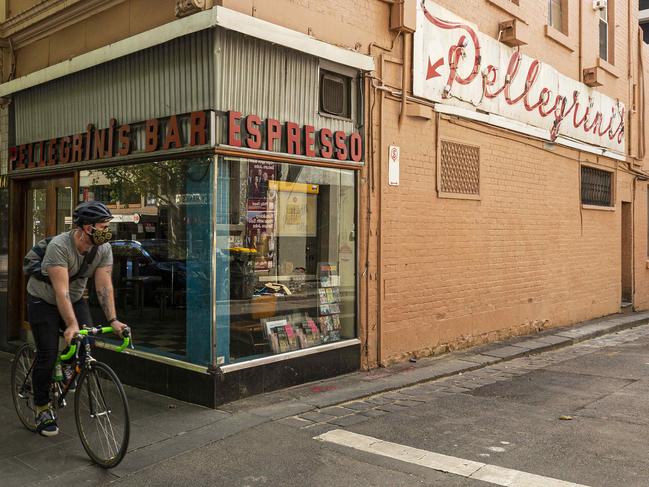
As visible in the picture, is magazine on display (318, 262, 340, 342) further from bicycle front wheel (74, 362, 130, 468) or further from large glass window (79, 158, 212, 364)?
bicycle front wheel (74, 362, 130, 468)

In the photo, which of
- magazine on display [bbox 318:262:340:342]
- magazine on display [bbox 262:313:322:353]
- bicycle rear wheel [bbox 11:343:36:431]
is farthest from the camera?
magazine on display [bbox 318:262:340:342]

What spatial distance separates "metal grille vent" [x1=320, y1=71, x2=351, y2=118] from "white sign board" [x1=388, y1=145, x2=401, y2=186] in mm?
794

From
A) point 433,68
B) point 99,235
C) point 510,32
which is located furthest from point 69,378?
point 510,32

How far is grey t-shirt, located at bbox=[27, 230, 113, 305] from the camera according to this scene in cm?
466

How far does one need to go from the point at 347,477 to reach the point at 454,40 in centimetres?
659

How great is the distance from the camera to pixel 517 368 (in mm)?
8203

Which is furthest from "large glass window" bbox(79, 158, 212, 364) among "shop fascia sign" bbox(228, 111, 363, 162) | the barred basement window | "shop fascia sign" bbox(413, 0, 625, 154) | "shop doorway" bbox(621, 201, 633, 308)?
"shop doorway" bbox(621, 201, 633, 308)

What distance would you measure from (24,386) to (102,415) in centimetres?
121

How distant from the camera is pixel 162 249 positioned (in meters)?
6.65

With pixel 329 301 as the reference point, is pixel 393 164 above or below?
above

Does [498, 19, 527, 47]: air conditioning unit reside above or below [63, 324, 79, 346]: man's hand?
above

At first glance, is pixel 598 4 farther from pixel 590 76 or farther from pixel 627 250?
pixel 627 250

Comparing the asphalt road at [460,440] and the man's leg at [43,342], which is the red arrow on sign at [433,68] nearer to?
the asphalt road at [460,440]

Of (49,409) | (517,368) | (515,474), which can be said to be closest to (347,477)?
(515,474)
